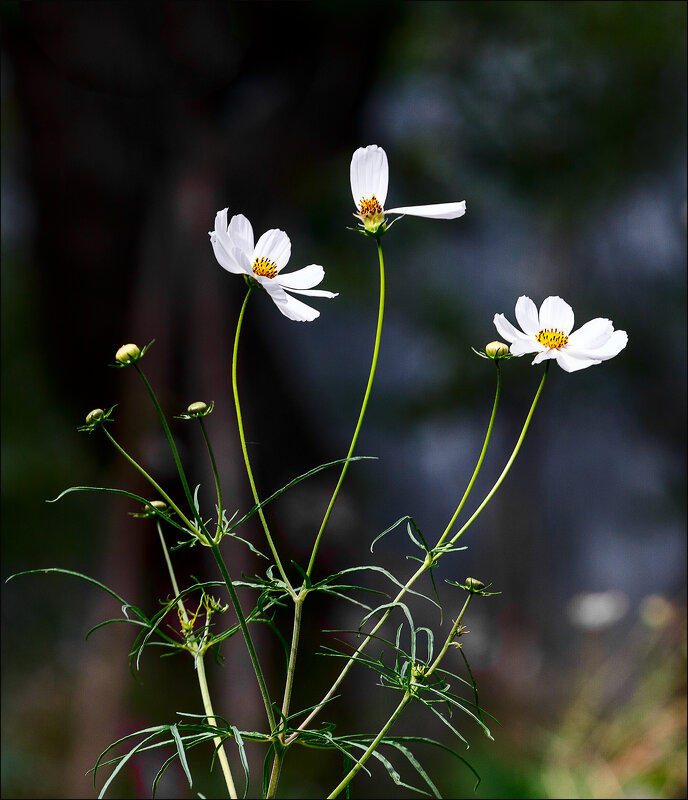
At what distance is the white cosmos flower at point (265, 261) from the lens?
0.20 metres

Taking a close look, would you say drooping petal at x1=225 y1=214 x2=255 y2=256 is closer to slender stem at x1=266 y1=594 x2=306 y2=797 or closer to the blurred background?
slender stem at x1=266 y1=594 x2=306 y2=797

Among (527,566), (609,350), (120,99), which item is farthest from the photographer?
(527,566)

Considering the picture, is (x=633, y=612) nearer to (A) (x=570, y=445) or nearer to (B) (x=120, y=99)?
(A) (x=570, y=445)

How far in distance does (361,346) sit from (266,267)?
1.09m

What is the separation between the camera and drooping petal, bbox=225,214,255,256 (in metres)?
0.22

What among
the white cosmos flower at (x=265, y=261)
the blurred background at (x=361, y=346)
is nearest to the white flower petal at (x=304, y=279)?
the white cosmos flower at (x=265, y=261)

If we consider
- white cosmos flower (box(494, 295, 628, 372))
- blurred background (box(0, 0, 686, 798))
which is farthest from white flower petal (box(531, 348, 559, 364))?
blurred background (box(0, 0, 686, 798))

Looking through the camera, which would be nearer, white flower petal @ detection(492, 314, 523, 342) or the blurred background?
white flower petal @ detection(492, 314, 523, 342)

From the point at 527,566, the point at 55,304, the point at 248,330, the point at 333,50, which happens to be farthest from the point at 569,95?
the point at 55,304

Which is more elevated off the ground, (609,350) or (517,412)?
(609,350)

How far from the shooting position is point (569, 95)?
1.34m

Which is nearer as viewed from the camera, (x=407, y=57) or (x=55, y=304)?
(x=55, y=304)

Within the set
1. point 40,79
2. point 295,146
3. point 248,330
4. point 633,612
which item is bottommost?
point 633,612

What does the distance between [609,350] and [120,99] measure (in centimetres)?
121
